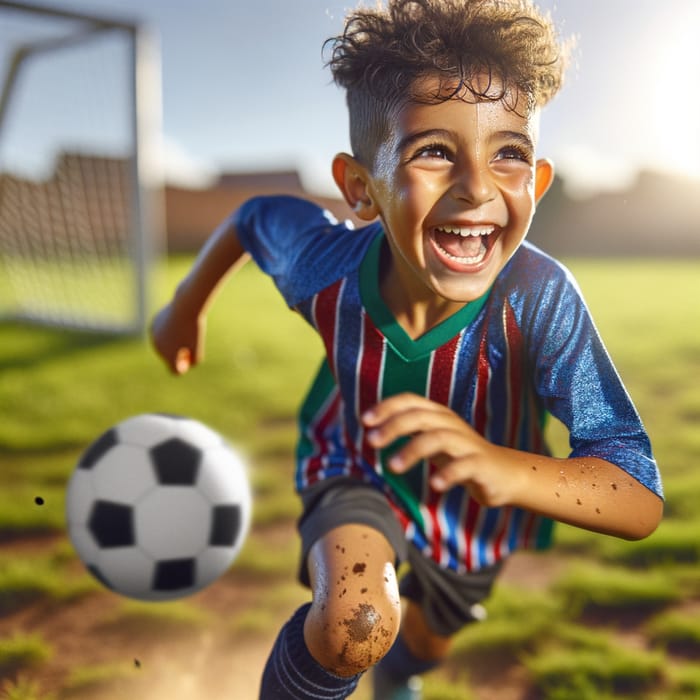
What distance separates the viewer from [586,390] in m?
1.30

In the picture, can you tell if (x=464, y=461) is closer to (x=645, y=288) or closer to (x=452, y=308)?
(x=452, y=308)

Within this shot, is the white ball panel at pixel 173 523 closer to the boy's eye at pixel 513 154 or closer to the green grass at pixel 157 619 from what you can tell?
the green grass at pixel 157 619

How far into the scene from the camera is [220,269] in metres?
1.98

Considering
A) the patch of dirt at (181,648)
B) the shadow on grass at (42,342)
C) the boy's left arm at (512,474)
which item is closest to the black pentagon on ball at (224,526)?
the patch of dirt at (181,648)

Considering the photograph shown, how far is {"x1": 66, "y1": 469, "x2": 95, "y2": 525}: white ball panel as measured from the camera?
1861mm

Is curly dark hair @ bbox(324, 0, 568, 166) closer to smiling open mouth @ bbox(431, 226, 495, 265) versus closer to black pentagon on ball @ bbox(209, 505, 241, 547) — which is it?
smiling open mouth @ bbox(431, 226, 495, 265)

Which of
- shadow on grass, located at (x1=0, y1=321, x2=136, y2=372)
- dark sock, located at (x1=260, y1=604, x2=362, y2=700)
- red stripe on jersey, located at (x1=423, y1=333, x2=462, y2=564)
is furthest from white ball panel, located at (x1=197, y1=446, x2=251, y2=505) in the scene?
shadow on grass, located at (x1=0, y1=321, x2=136, y2=372)

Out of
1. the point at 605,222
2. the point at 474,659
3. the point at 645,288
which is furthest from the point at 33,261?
the point at 605,222

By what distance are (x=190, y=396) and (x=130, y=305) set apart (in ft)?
7.23

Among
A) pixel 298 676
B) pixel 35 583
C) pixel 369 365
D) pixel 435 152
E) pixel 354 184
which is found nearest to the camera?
pixel 435 152

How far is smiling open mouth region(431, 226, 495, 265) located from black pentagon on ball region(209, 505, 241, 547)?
95 centimetres

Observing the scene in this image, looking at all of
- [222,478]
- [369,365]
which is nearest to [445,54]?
[369,365]

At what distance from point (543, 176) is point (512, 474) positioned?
1.83ft

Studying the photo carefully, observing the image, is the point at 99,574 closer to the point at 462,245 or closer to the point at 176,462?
the point at 176,462
